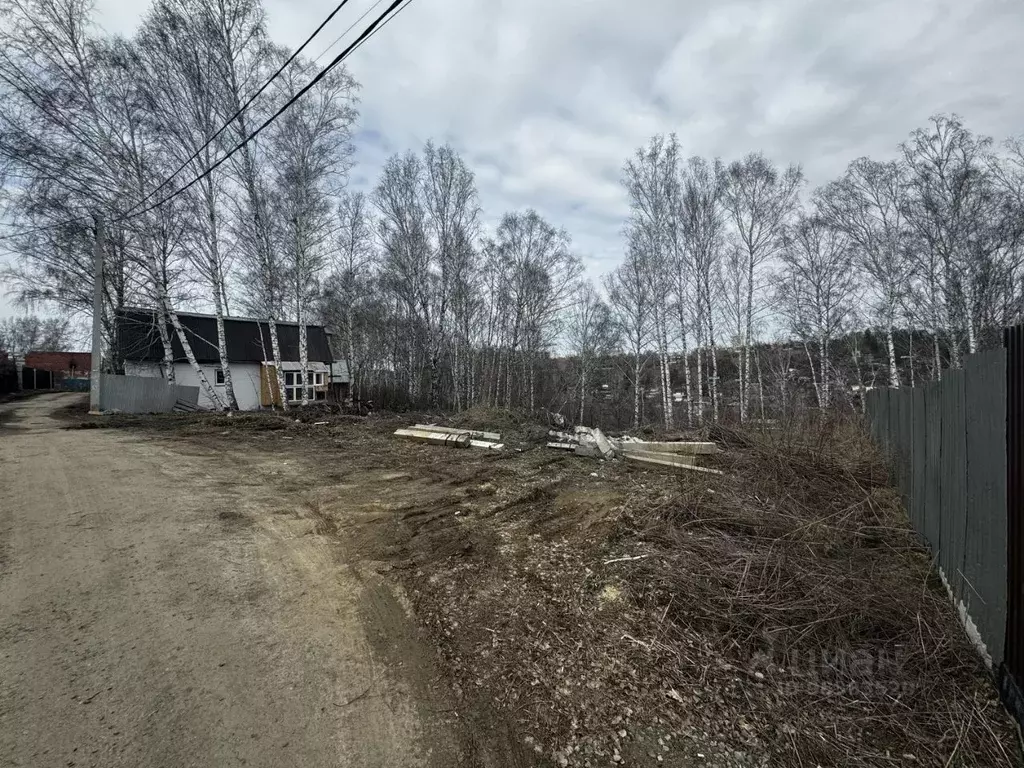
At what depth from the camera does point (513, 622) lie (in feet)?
11.3

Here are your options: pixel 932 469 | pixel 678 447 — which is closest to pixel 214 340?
pixel 678 447

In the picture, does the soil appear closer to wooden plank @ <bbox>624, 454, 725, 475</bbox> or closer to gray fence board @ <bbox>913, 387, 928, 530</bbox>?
gray fence board @ <bbox>913, 387, 928, 530</bbox>

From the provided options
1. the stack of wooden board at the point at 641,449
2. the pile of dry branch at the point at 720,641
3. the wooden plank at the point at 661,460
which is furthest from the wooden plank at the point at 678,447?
the pile of dry branch at the point at 720,641

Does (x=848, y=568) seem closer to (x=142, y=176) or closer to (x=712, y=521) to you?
(x=712, y=521)

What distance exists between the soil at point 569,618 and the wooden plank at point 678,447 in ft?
7.24

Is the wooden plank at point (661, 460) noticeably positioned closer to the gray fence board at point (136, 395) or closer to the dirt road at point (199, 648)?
the dirt road at point (199, 648)

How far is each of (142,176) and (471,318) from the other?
14001 mm

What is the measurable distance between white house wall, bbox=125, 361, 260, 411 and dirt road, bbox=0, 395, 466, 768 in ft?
75.2

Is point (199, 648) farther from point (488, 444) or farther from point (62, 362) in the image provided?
point (62, 362)

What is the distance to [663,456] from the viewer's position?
367 inches

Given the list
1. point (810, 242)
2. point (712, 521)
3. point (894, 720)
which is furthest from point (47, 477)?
point (810, 242)

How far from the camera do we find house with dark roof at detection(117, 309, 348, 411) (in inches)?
969

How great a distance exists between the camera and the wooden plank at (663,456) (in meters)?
8.77

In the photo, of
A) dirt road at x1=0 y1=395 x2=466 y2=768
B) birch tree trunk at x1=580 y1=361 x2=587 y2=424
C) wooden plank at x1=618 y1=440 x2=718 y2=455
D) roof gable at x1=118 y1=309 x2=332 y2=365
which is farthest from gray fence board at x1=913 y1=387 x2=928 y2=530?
roof gable at x1=118 y1=309 x2=332 y2=365
